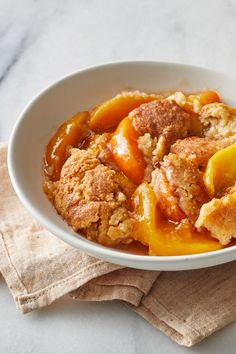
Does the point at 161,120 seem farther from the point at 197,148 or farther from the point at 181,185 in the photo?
the point at 181,185

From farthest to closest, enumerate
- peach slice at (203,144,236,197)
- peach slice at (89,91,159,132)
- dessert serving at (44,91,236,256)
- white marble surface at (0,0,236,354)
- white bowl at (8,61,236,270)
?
white marble surface at (0,0,236,354) → peach slice at (89,91,159,132) → peach slice at (203,144,236,197) → dessert serving at (44,91,236,256) → white bowl at (8,61,236,270)

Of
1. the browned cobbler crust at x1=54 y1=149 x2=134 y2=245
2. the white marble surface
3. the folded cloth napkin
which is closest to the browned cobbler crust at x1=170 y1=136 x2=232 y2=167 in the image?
the browned cobbler crust at x1=54 y1=149 x2=134 y2=245

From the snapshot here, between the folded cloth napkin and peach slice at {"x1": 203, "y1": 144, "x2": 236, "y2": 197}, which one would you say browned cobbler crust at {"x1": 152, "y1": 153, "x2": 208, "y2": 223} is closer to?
peach slice at {"x1": 203, "y1": 144, "x2": 236, "y2": 197}

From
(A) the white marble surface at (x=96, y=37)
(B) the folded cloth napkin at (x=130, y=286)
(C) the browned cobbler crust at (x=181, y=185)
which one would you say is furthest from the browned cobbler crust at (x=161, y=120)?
(A) the white marble surface at (x=96, y=37)

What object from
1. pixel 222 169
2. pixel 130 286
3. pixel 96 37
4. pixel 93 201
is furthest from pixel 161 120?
pixel 96 37

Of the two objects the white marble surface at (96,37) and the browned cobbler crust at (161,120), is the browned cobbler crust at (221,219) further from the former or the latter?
the white marble surface at (96,37)
